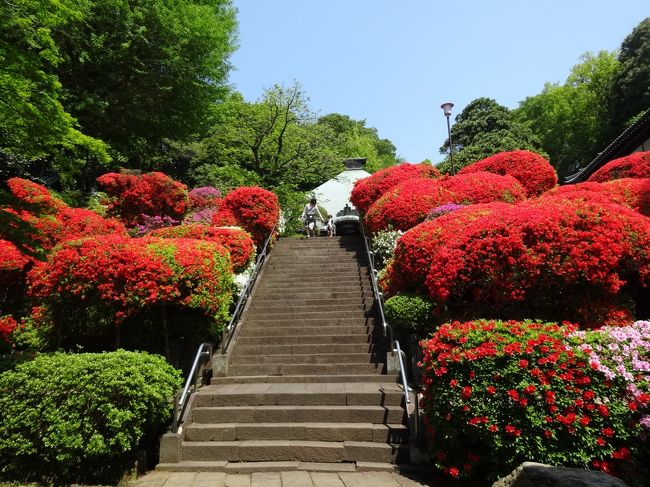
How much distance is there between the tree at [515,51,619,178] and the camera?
31172 millimetres

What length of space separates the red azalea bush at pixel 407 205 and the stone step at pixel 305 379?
531 cm

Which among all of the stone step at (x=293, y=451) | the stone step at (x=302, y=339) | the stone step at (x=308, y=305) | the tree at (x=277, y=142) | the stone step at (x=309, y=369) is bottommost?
the stone step at (x=293, y=451)

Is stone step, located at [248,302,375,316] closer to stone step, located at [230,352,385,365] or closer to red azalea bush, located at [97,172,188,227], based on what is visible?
stone step, located at [230,352,385,365]

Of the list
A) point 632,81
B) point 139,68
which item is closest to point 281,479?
point 139,68

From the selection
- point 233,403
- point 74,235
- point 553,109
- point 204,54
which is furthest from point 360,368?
point 553,109

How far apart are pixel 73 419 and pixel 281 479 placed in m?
2.52

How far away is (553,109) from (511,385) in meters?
37.7

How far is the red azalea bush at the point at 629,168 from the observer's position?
11.1 m

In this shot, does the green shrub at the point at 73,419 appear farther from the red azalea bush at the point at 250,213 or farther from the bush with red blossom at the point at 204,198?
the bush with red blossom at the point at 204,198

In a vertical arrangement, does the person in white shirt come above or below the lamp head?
below

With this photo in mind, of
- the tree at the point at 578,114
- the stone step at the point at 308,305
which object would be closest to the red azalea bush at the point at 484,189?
the stone step at the point at 308,305

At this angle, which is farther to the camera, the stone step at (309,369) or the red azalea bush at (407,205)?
the red azalea bush at (407,205)

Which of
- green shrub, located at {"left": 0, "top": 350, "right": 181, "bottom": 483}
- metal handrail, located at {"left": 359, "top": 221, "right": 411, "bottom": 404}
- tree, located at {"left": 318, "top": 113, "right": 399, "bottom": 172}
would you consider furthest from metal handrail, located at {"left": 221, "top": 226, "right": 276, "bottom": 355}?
tree, located at {"left": 318, "top": 113, "right": 399, "bottom": 172}

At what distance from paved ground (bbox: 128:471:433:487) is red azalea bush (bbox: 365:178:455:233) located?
7.39 metres
